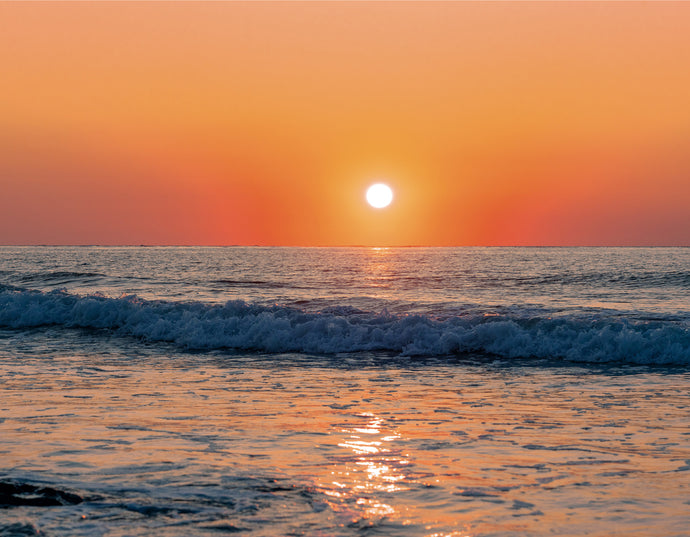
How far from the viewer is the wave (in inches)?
757

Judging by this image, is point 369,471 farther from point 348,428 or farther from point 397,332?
point 397,332

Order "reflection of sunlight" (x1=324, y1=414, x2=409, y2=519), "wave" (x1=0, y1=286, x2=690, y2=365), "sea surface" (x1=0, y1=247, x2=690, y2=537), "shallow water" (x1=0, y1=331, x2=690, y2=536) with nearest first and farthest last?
"shallow water" (x1=0, y1=331, x2=690, y2=536) → "sea surface" (x1=0, y1=247, x2=690, y2=537) → "reflection of sunlight" (x1=324, y1=414, x2=409, y2=519) → "wave" (x1=0, y1=286, x2=690, y2=365)

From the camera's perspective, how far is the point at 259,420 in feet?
35.9

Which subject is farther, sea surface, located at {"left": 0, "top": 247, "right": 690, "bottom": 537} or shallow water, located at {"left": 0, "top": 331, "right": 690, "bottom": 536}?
sea surface, located at {"left": 0, "top": 247, "right": 690, "bottom": 537}

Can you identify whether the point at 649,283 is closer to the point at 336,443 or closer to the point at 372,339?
the point at 372,339

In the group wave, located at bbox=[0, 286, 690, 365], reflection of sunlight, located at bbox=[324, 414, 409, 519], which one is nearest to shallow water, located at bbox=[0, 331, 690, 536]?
reflection of sunlight, located at bbox=[324, 414, 409, 519]

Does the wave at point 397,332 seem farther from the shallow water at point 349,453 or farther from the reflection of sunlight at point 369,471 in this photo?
the reflection of sunlight at point 369,471

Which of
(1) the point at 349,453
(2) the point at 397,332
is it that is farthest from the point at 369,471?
(2) the point at 397,332

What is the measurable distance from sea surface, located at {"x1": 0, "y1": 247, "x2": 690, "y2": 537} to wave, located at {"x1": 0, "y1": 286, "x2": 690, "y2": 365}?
0.07m

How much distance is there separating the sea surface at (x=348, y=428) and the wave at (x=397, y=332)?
71 mm

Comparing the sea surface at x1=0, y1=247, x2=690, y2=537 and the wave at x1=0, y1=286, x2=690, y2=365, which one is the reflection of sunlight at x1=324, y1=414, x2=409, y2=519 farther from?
the wave at x1=0, y1=286, x2=690, y2=365

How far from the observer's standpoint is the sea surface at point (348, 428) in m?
6.79

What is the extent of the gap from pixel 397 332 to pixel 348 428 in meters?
11.6

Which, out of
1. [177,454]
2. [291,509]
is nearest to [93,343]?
[177,454]
